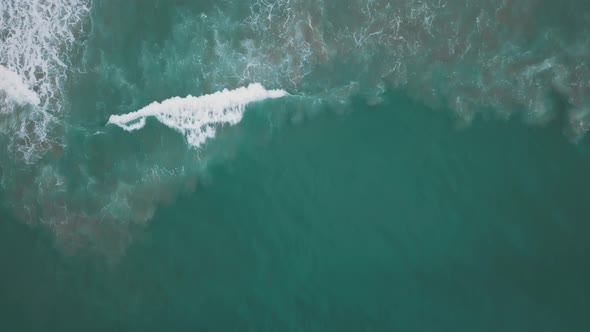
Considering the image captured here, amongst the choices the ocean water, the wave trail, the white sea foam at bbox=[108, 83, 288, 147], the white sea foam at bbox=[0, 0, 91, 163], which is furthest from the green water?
the wave trail

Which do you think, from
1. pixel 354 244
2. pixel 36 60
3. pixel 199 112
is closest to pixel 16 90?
pixel 36 60

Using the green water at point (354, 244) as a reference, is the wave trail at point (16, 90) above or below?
above

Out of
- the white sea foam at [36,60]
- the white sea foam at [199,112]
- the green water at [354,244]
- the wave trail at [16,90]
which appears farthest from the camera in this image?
the wave trail at [16,90]

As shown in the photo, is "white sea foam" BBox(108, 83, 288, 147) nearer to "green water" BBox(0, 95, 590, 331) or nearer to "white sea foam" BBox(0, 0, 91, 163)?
"green water" BBox(0, 95, 590, 331)

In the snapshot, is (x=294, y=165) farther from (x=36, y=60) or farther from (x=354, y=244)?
(x=36, y=60)

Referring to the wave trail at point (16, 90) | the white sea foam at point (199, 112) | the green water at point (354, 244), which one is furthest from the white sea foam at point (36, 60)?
the green water at point (354, 244)

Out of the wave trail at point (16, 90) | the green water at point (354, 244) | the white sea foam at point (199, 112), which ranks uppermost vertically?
the wave trail at point (16, 90)

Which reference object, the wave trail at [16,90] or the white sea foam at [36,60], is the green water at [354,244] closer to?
the white sea foam at [36,60]
